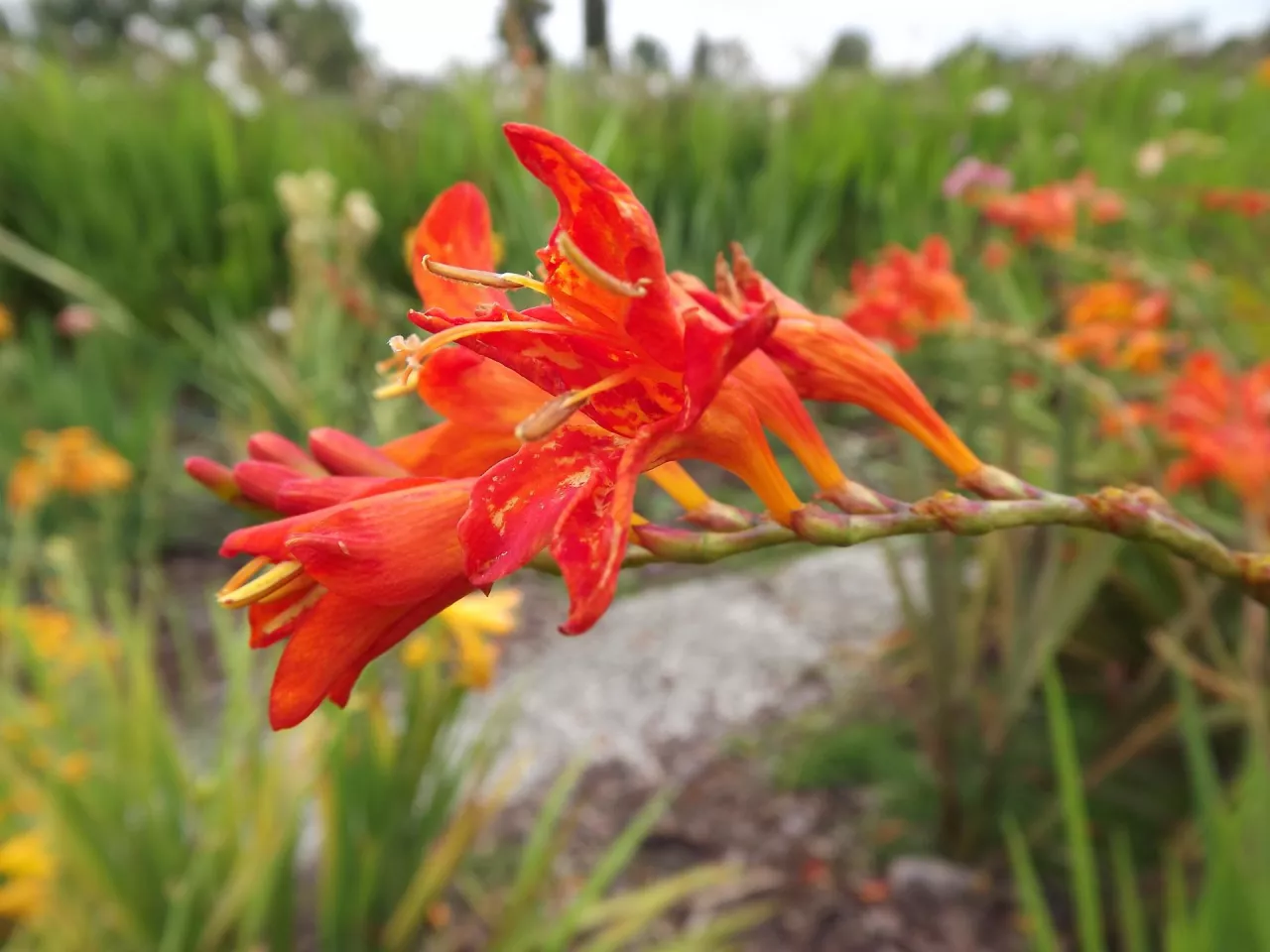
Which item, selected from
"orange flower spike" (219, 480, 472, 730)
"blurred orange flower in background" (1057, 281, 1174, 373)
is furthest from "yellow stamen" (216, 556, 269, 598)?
"blurred orange flower in background" (1057, 281, 1174, 373)

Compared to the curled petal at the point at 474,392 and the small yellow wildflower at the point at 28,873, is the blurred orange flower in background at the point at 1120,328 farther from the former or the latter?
the small yellow wildflower at the point at 28,873

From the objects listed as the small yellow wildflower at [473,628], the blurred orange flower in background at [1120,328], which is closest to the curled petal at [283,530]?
the small yellow wildflower at [473,628]

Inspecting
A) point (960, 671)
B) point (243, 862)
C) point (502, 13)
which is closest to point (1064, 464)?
point (960, 671)

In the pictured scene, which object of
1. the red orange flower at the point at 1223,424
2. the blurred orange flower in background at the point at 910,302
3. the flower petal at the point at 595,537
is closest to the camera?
the flower petal at the point at 595,537

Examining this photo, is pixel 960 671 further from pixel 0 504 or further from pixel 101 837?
pixel 0 504

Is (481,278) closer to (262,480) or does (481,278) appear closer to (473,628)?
(262,480)

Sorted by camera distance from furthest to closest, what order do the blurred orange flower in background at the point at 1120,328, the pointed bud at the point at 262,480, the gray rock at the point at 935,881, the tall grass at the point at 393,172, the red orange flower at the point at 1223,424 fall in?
the tall grass at the point at 393,172, the blurred orange flower in background at the point at 1120,328, the gray rock at the point at 935,881, the red orange flower at the point at 1223,424, the pointed bud at the point at 262,480

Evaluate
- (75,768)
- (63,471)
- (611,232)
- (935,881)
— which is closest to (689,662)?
(935,881)
